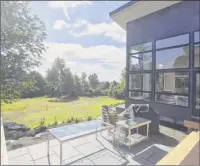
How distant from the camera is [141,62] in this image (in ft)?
23.9

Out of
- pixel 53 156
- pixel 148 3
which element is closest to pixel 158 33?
pixel 148 3

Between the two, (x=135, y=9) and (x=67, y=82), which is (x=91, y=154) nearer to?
(x=135, y=9)

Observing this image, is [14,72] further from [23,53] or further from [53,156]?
[53,156]

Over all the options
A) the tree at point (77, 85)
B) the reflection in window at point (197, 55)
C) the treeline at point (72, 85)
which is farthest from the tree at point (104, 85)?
the reflection in window at point (197, 55)

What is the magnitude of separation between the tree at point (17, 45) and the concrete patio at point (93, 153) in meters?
3.71

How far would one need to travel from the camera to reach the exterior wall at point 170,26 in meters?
5.53

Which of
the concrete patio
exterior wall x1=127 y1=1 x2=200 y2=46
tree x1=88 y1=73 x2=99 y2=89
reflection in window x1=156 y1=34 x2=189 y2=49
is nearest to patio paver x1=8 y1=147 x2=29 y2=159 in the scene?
the concrete patio

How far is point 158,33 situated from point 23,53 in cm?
566

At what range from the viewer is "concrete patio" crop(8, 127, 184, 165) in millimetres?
3031

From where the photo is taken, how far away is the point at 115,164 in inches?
116

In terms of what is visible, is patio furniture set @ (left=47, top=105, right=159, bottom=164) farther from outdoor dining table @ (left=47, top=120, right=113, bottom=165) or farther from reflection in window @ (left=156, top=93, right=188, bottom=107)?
reflection in window @ (left=156, top=93, right=188, bottom=107)

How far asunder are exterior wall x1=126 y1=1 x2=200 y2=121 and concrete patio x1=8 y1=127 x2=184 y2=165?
7.08ft

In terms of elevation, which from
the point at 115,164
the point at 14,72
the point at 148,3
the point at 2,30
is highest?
the point at 148,3

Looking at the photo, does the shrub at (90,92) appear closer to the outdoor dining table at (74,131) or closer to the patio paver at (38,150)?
the outdoor dining table at (74,131)
